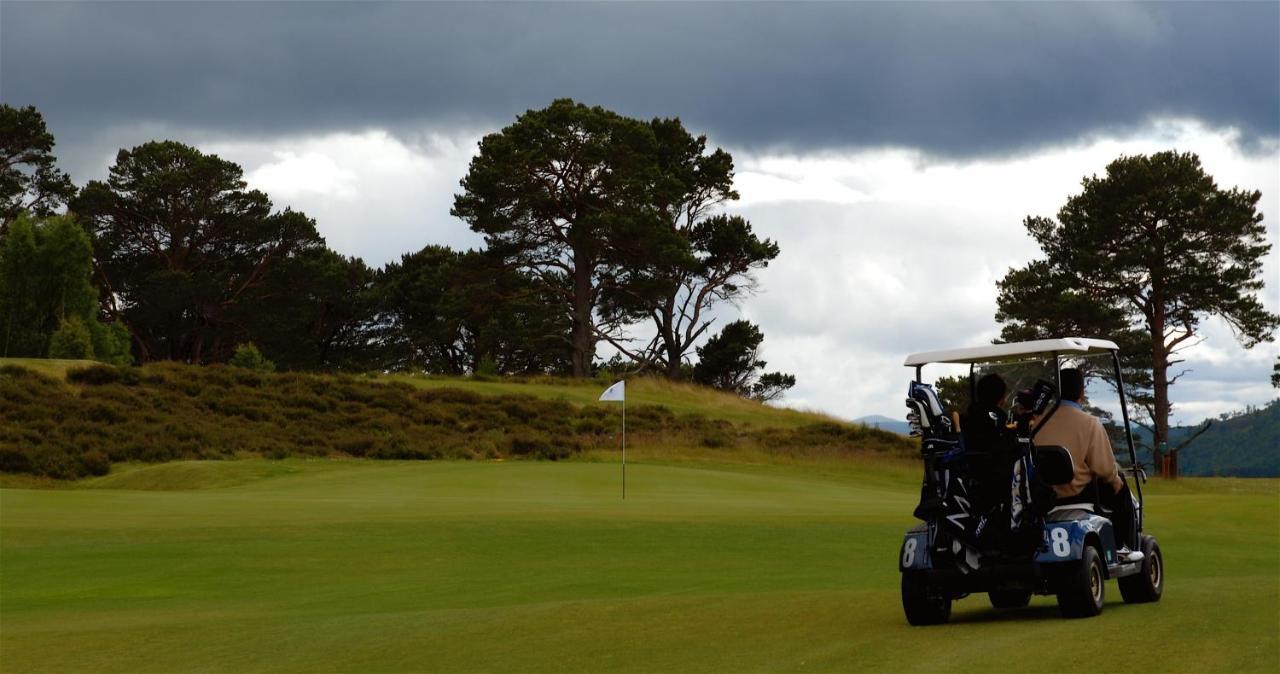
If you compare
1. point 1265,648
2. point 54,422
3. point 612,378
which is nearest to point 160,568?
point 1265,648

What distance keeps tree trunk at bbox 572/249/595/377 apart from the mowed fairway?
45238 mm

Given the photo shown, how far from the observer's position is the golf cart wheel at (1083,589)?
11234 mm

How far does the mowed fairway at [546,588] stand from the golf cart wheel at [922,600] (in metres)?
0.17

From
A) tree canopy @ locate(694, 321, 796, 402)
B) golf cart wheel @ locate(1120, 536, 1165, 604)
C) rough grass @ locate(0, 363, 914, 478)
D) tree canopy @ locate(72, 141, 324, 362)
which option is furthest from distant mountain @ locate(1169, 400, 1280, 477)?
golf cart wheel @ locate(1120, 536, 1165, 604)

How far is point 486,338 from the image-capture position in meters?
81.2

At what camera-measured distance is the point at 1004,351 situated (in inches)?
487

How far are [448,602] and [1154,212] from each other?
63500mm

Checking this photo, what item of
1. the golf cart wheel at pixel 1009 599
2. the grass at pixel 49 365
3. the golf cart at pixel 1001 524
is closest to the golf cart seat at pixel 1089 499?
the golf cart at pixel 1001 524

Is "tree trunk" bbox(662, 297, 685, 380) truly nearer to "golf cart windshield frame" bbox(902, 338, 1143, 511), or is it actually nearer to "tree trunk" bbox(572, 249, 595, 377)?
"tree trunk" bbox(572, 249, 595, 377)

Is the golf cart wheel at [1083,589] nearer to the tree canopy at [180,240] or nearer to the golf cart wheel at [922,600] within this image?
the golf cart wheel at [922,600]

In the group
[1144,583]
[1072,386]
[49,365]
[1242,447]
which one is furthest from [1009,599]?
[1242,447]

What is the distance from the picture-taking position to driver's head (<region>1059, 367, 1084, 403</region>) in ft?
38.7

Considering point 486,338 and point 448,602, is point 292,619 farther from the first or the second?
point 486,338

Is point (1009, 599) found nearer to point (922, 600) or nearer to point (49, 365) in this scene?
point (922, 600)
